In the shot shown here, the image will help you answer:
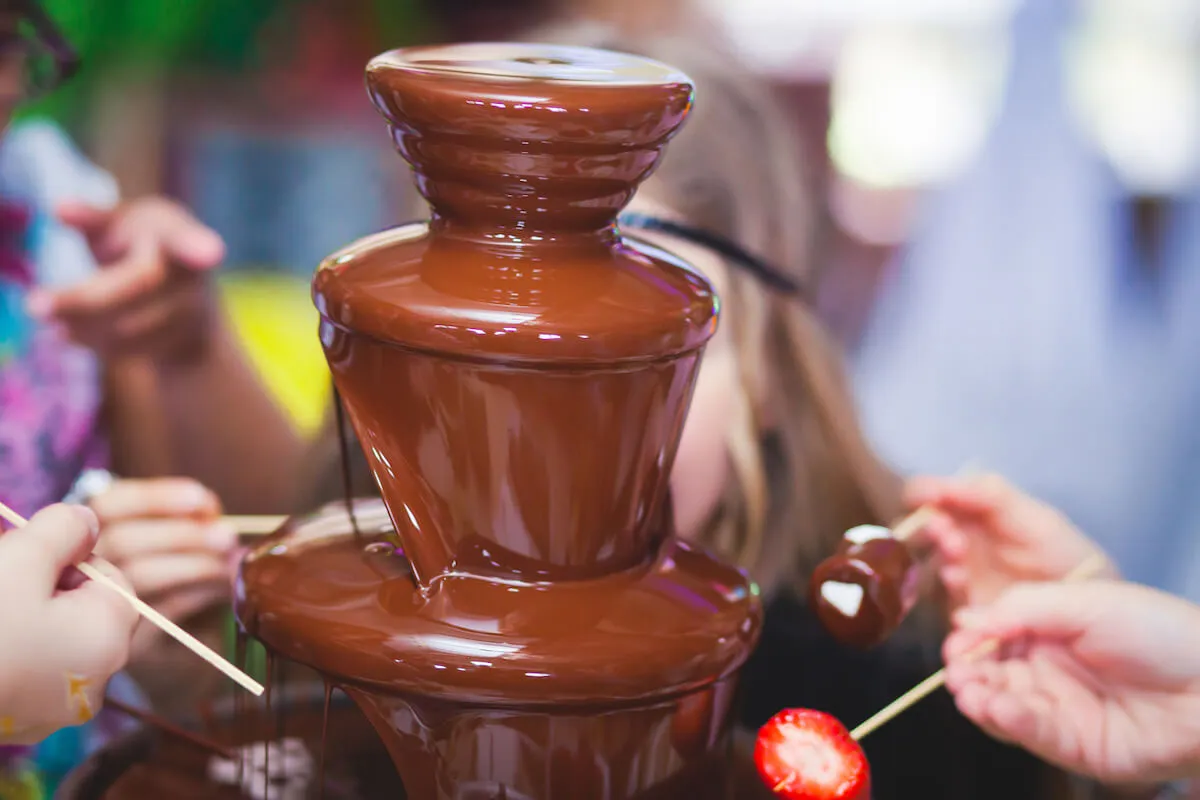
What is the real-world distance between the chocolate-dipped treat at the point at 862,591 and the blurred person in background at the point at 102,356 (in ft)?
2.11

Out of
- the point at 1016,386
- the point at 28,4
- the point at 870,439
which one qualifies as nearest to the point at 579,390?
the point at 28,4

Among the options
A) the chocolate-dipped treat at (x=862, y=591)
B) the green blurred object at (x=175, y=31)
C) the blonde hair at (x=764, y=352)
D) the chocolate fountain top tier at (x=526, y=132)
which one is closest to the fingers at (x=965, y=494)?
the chocolate-dipped treat at (x=862, y=591)

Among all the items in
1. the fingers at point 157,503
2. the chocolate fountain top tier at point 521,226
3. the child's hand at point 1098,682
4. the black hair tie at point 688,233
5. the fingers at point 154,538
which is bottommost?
the fingers at point 154,538

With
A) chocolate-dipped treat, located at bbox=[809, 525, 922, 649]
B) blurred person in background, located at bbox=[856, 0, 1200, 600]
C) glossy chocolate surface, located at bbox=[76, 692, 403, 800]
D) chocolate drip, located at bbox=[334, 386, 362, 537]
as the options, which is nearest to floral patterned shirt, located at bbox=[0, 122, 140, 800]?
glossy chocolate surface, located at bbox=[76, 692, 403, 800]

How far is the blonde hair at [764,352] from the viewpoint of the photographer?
1.43m

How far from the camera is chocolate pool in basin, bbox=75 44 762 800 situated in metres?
0.60

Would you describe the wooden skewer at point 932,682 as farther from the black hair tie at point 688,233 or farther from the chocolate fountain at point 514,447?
the black hair tie at point 688,233

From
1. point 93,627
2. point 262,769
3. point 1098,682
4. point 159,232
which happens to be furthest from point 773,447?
point 93,627

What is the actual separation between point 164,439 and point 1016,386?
155cm

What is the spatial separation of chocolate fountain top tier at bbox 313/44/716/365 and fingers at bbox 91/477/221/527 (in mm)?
522

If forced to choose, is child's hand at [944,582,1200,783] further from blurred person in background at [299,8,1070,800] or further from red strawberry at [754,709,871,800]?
blurred person in background at [299,8,1070,800]

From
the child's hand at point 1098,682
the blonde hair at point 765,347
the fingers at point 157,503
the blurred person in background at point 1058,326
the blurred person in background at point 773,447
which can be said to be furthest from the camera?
the blurred person in background at point 1058,326

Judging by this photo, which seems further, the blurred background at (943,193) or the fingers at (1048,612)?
the blurred background at (943,193)

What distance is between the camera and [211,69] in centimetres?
186
